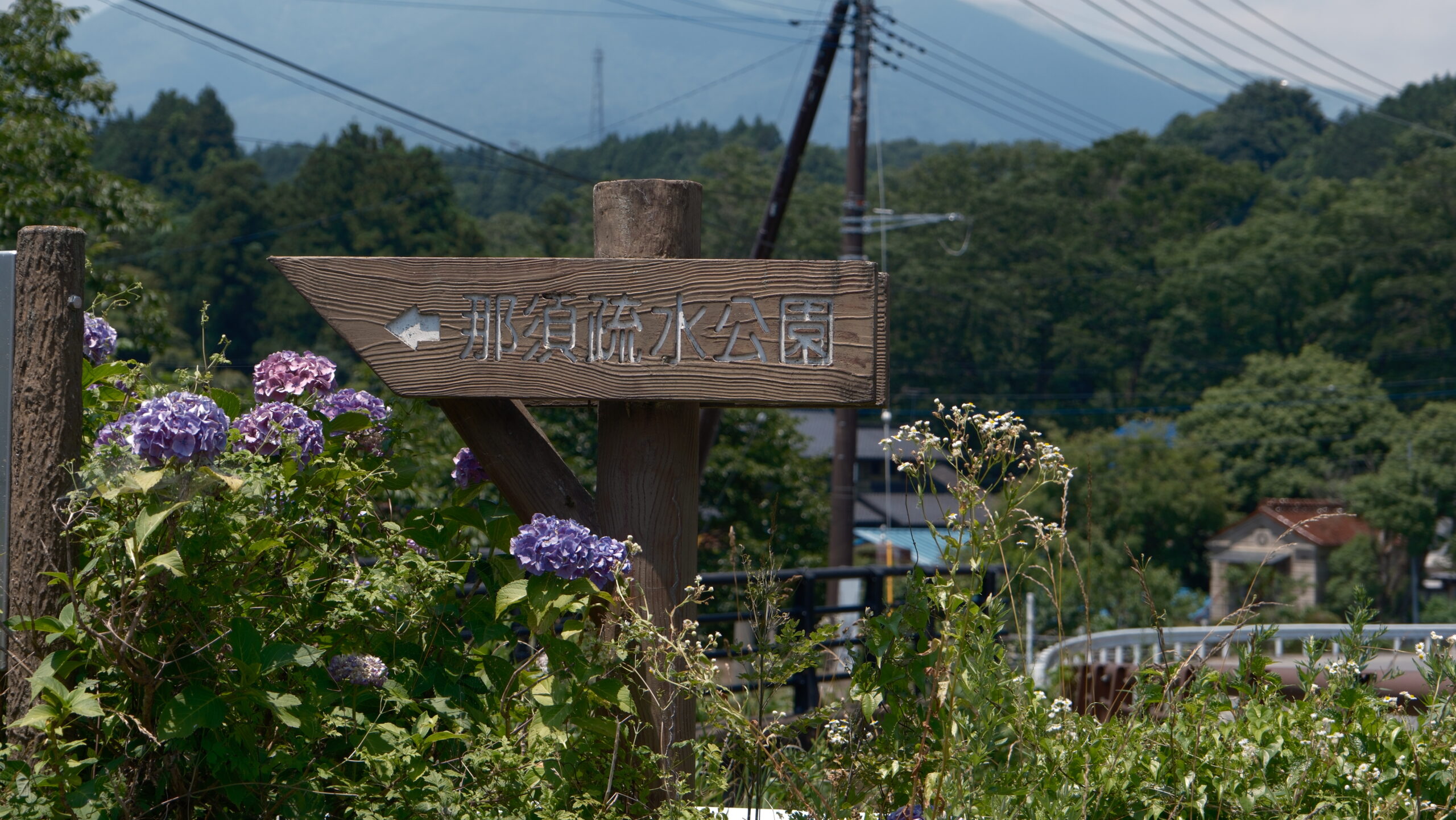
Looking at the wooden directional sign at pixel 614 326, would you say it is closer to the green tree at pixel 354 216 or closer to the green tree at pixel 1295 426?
the green tree at pixel 354 216

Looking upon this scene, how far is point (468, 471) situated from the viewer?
243 cm

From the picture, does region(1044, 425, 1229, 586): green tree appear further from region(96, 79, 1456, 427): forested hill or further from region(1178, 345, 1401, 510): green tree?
region(96, 79, 1456, 427): forested hill

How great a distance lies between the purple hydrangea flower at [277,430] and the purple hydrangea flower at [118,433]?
0.17 metres

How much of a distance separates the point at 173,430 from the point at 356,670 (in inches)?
19.5

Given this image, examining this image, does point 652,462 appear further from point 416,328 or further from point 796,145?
point 796,145

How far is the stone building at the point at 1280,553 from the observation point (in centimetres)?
3731

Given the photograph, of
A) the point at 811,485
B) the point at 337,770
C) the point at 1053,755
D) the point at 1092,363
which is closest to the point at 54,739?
the point at 337,770

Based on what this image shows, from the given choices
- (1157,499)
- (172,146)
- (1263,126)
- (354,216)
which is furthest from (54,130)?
(1263,126)

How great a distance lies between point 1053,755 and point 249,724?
126 centimetres

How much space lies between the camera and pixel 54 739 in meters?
1.77

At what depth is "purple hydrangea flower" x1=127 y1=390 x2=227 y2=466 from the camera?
5.59 feet

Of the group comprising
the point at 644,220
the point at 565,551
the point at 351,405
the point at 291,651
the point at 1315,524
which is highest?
the point at 644,220

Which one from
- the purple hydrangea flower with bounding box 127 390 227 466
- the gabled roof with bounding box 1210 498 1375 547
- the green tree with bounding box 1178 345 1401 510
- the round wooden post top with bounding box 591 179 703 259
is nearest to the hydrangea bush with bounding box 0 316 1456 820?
the purple hydrangea flower with bounding box 127 390 227 466

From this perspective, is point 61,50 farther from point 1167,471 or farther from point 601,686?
point 1167,471
